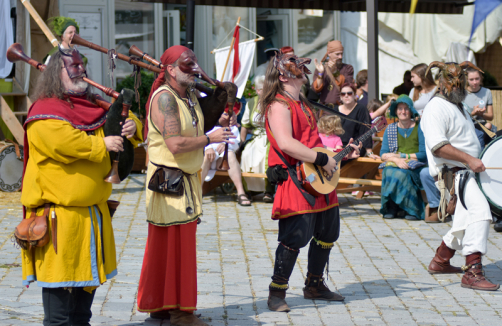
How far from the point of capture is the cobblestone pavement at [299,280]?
182 inches

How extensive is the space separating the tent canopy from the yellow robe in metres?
7.39

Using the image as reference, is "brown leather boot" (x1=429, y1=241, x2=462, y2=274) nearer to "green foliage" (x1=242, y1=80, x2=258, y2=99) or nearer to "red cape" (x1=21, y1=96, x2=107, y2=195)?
"red cape" (x1=21, y1=96, x2=107, y2=195)

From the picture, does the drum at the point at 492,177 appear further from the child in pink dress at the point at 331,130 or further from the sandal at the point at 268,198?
the sandal at the point at 268,198

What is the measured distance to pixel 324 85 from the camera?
997 centimetres

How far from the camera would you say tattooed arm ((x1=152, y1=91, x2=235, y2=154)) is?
4.18 metres

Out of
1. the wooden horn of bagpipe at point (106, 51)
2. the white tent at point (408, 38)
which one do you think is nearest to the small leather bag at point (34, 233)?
the wooden horn of bagpipe at point (106, 51)

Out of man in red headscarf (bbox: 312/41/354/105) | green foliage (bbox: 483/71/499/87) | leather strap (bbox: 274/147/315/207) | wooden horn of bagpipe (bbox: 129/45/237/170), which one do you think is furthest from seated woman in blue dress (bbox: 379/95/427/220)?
green foliage (bbox: 483/71/499/87)

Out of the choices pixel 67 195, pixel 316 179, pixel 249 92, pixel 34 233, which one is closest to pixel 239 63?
pixel 249 92

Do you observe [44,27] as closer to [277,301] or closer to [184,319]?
[184,319]

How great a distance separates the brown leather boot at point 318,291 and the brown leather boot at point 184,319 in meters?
1.06

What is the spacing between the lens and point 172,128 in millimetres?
4188

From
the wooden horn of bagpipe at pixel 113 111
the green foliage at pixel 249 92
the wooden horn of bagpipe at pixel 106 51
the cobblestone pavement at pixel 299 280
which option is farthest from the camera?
the green foliage at pixel 249 92

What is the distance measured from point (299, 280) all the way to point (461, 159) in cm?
170

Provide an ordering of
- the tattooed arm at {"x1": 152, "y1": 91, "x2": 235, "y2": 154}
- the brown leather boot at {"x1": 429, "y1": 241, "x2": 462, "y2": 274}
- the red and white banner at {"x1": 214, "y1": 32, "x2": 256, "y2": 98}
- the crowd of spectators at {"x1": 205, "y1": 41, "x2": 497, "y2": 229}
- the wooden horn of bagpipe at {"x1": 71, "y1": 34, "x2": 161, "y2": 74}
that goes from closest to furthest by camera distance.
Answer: the wooden horn of bagpipe at {"x1": 71, "y1": 34, "x2": 161, "y2": 74} → the tattooed arm at {"x1": 152, "y1": 91, "x2": 235, "y2": 154} → the brown leather boot at {"x1": 429, "y1": 241, "x2": 462, "y2": 274} → the crowd of spectators at {"x1": 205, "y1": 41, "x2": 497, "y2": 229} → the red and white banner at {"x1": 214, "y1": 32, "x2": 256, "y2": 98}
